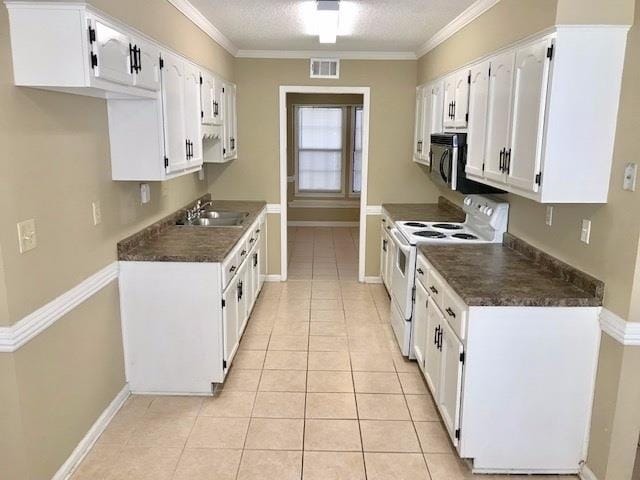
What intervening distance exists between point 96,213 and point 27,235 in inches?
26.4

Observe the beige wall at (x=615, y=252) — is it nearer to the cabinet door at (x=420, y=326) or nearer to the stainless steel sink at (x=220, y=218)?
the cabinet door at (x=420, y=326)

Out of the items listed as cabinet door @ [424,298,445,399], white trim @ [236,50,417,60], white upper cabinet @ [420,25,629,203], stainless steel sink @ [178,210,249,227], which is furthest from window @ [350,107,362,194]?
white upper cabinet @ [420,25,629,203]

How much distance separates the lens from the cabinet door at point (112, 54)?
2219mm

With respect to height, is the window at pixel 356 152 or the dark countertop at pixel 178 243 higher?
the window at pixel 356 152

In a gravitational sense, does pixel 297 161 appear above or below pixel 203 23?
below

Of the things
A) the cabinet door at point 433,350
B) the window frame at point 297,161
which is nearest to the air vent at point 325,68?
the cabinet door at point 433,350

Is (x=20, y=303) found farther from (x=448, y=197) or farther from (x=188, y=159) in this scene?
(x=448, y=197)

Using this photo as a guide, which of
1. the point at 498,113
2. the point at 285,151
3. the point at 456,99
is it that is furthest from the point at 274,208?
the point at 498,113

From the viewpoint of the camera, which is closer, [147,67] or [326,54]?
[147,67]

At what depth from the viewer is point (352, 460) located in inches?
107

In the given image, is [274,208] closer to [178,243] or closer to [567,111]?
[178,243]

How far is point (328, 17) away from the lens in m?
3.65

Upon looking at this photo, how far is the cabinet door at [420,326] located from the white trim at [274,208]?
2609 mm

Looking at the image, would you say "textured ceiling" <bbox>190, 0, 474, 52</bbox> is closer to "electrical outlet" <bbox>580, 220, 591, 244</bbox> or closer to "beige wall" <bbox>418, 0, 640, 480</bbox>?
"beige wall" <bbox>418, 0, 640, 480</bbox>
